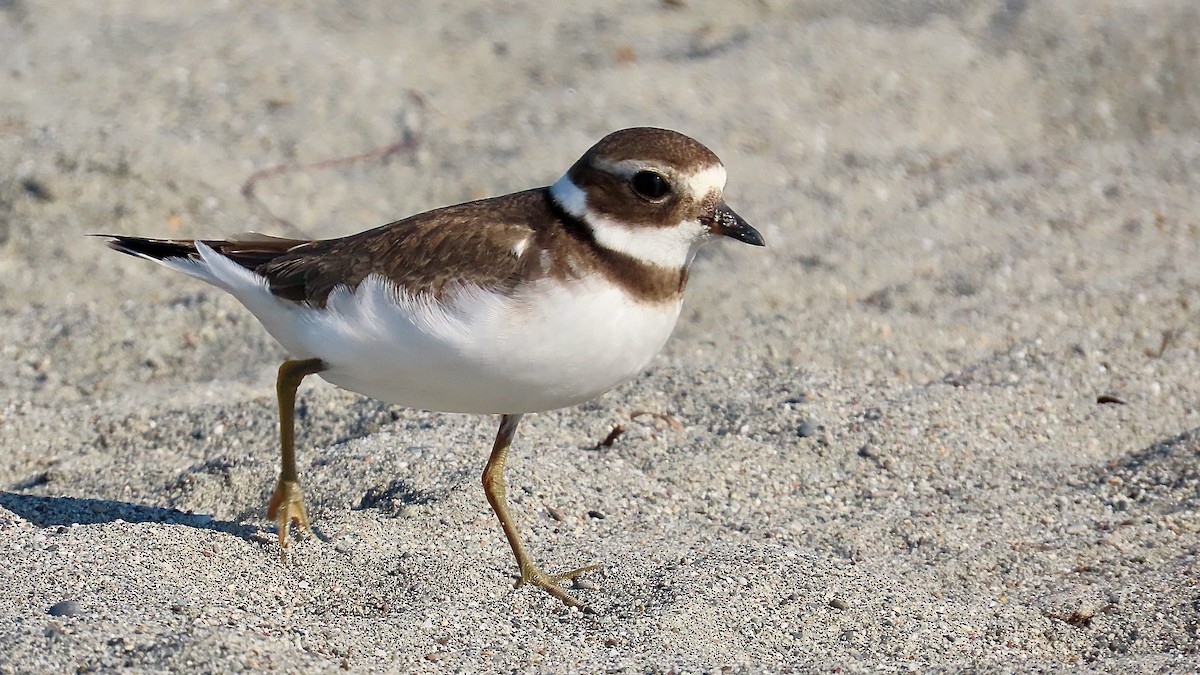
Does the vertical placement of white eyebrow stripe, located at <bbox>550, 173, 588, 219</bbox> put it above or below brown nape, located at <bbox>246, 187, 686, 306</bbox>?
above

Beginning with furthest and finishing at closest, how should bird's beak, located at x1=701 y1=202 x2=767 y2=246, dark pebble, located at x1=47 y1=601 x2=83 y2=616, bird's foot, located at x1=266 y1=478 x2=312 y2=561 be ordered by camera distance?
bird's foot, located at x1=266 y1=478 x2=312 y2=561 < bird's beak, located at x1=701 y1=202 x2=767 y2=246 < dark pebble, located at x1=47 y1=601 x2=83 y2=616

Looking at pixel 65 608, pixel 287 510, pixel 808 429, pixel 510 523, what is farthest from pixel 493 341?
pixel 808 429

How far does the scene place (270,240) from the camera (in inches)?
181

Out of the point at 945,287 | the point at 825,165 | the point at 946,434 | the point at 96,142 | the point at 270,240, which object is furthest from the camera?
the point at 825,165

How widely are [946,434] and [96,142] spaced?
4.69m

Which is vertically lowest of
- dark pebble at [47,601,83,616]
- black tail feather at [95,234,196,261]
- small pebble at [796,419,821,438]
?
small pebble at [796,419,821,438]

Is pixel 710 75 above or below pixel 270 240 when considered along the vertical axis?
below

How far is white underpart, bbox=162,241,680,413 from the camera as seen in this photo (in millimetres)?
3746

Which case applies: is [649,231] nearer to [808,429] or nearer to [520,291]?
[520,291]

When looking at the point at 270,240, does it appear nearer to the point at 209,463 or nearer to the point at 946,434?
the point at 209,463

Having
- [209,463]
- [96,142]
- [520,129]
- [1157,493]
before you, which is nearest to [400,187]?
[520,129]

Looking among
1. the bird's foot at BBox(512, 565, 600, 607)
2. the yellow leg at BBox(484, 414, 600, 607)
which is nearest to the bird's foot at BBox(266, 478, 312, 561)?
the yellow leg at BBox(484, 414, 600, 607)

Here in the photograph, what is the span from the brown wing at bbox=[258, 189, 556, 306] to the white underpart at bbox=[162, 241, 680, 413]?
0.06 meters

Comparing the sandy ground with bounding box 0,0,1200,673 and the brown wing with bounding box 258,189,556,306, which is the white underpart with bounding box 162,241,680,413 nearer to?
the brown wing with bounding box 258,189,556,306
